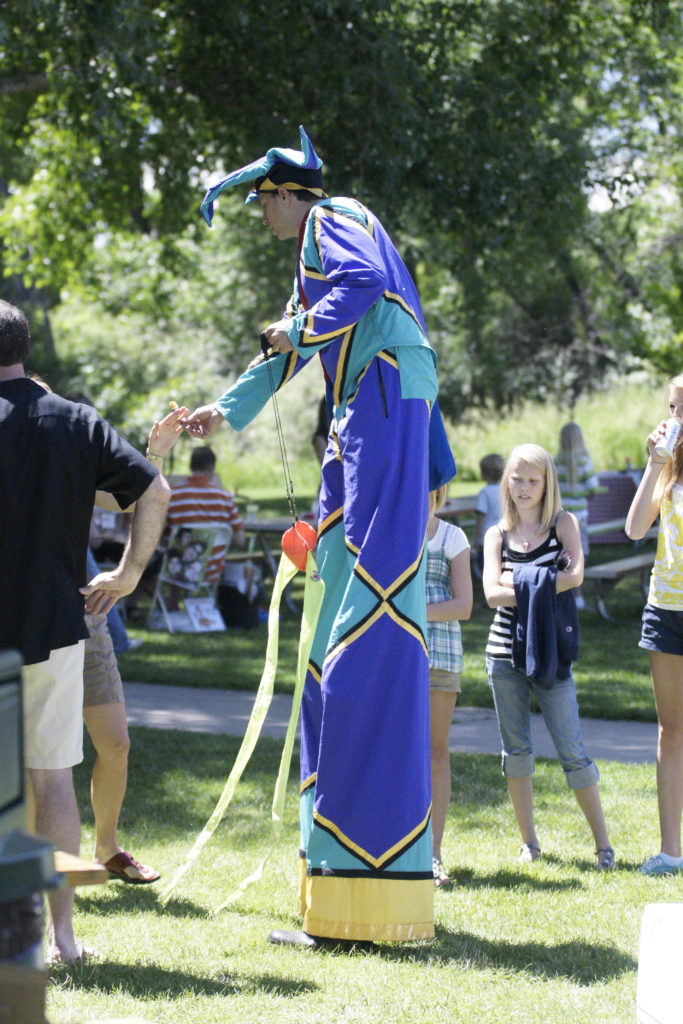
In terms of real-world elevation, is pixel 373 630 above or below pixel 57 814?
above

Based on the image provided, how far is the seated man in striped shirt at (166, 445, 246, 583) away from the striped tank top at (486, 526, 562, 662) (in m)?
5.88

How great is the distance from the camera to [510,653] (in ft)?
16.6

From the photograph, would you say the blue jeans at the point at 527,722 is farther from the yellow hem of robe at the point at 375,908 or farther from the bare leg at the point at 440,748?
the yellow hem of robe at the point at 375,908

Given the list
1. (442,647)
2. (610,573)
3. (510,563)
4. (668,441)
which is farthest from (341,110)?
(442,647)

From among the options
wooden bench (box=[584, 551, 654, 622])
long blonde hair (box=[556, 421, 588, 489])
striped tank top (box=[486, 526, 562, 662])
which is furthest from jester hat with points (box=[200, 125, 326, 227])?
long blonde hair (box=[556, 421, 588, 489])

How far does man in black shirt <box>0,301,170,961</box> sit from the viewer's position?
143 inches

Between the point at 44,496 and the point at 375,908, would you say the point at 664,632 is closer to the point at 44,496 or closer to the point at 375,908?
the point at 375,908

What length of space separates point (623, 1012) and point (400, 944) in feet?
2.65

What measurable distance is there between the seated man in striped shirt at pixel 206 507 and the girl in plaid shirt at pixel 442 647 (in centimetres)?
590

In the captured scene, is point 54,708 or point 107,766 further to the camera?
point 107,766

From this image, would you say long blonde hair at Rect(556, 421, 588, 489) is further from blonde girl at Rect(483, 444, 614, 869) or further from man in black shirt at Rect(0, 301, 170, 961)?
man in black shirt at Rect(0, 301, 170, 961)

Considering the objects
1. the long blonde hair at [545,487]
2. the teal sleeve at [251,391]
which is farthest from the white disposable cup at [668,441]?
the teal sleeve at [251,391]

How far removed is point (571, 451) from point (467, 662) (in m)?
3.17

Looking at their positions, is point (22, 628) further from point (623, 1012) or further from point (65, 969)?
point (623, 1012)
